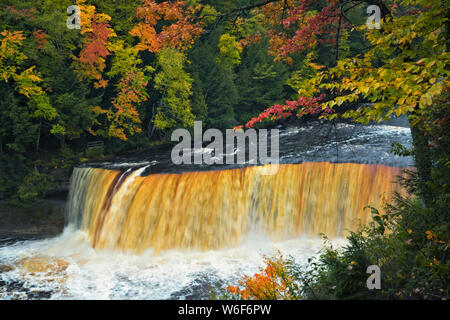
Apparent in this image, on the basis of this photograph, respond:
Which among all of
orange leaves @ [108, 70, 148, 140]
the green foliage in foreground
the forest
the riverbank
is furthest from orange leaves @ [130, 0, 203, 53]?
orange leaves @ [108, 70, 148, 140]

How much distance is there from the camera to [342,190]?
1159 centimetres

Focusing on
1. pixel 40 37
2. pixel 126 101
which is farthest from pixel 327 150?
pixel 40 37

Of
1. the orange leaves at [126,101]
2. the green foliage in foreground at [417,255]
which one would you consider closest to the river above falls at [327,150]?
the orange leaves at [126,101]

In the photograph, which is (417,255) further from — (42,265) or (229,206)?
(42,265)

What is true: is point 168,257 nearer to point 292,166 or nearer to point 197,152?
point 292,166

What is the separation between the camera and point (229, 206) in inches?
471

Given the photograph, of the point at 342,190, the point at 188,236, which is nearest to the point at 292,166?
the point at 342,190

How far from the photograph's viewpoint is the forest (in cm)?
400

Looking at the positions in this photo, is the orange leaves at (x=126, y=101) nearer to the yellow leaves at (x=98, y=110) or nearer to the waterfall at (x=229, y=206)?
the yellow leaves at (x=98, y=110)

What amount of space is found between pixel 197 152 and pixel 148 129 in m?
5.32

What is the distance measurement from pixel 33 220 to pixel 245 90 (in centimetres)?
1686

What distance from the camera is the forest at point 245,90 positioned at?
4.00m

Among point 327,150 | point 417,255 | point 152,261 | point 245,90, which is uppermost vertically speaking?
point 245,90

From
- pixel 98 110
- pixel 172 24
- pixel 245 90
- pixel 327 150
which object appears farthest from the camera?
pixel 245 90
